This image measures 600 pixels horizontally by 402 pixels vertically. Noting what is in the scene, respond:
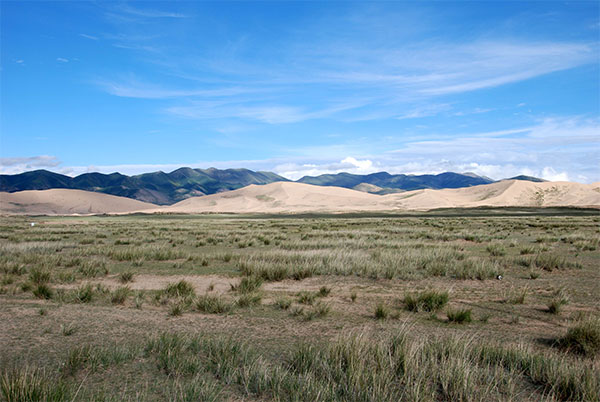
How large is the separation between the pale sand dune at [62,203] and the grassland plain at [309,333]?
147 meters

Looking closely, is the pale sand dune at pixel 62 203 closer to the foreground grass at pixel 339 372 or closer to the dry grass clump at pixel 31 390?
the foreground grass at pixel 339 372

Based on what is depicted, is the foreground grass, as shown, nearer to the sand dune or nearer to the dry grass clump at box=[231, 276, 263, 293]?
the dry grass clump at box=[231, 276, 263, 293]

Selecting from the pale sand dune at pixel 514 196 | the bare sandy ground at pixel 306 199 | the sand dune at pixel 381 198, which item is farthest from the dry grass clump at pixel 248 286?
the pale sand dune at pixel 514 196

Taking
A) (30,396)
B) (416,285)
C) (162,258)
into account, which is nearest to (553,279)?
(416,285)

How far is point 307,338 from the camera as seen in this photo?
272 inches

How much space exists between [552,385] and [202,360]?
450 centimetres

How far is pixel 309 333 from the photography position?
722 cm

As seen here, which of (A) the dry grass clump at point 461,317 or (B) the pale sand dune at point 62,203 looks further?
(B) the pale sand dune at point 62,203

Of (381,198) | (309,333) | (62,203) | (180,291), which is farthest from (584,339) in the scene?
(62,203)

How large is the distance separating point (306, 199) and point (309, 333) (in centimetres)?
13483

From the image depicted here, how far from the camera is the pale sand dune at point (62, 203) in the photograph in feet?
450

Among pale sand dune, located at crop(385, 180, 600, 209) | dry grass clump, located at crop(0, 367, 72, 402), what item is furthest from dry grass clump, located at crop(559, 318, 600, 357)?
pale sand dune, located at crop(385, 180, 600, 209)

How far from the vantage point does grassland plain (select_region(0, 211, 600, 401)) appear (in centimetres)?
471

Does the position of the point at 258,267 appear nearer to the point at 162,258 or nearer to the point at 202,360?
the point at 162,258
